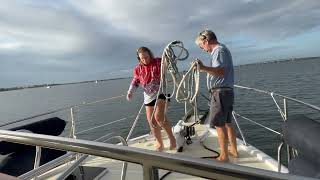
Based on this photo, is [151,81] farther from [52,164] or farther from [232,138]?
[52,164]

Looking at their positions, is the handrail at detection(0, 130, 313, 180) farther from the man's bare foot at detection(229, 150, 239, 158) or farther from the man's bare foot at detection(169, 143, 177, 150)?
the man's bare foot at detection(169, 143, 177, 150)

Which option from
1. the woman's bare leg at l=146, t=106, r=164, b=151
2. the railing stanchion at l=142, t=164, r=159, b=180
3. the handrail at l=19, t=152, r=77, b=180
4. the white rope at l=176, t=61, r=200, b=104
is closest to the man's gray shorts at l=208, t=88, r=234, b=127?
the white rope at l=176, t=61, r=200, b=104

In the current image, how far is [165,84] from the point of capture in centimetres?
467

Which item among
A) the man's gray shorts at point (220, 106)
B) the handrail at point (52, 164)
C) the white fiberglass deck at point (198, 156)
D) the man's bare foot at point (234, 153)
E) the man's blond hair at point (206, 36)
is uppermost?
the man's blond hair at point (206, 36)

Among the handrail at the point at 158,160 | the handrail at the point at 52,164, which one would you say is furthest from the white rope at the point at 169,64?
the handrail at the point at 158,160

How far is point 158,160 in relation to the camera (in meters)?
1.16

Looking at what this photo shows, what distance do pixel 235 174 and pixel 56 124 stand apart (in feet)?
15.7

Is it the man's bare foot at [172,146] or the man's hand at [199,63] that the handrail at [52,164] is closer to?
the man's hand at [199,63]

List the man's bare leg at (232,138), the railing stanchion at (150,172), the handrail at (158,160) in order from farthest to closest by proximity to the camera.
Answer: the man's bare leg at (232,138), the railing stanchion at (150,172), the handrail at (158,160)

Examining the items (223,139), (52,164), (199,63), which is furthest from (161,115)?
(52,164)

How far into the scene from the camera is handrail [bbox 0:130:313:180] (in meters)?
0.99

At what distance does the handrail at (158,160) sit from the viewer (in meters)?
0.99

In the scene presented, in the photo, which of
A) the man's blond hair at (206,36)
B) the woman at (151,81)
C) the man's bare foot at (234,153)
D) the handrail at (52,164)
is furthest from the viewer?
the woman at (151,81)

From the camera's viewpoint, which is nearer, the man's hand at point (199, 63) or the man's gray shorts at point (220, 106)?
the man's hand at point (199, 63)
